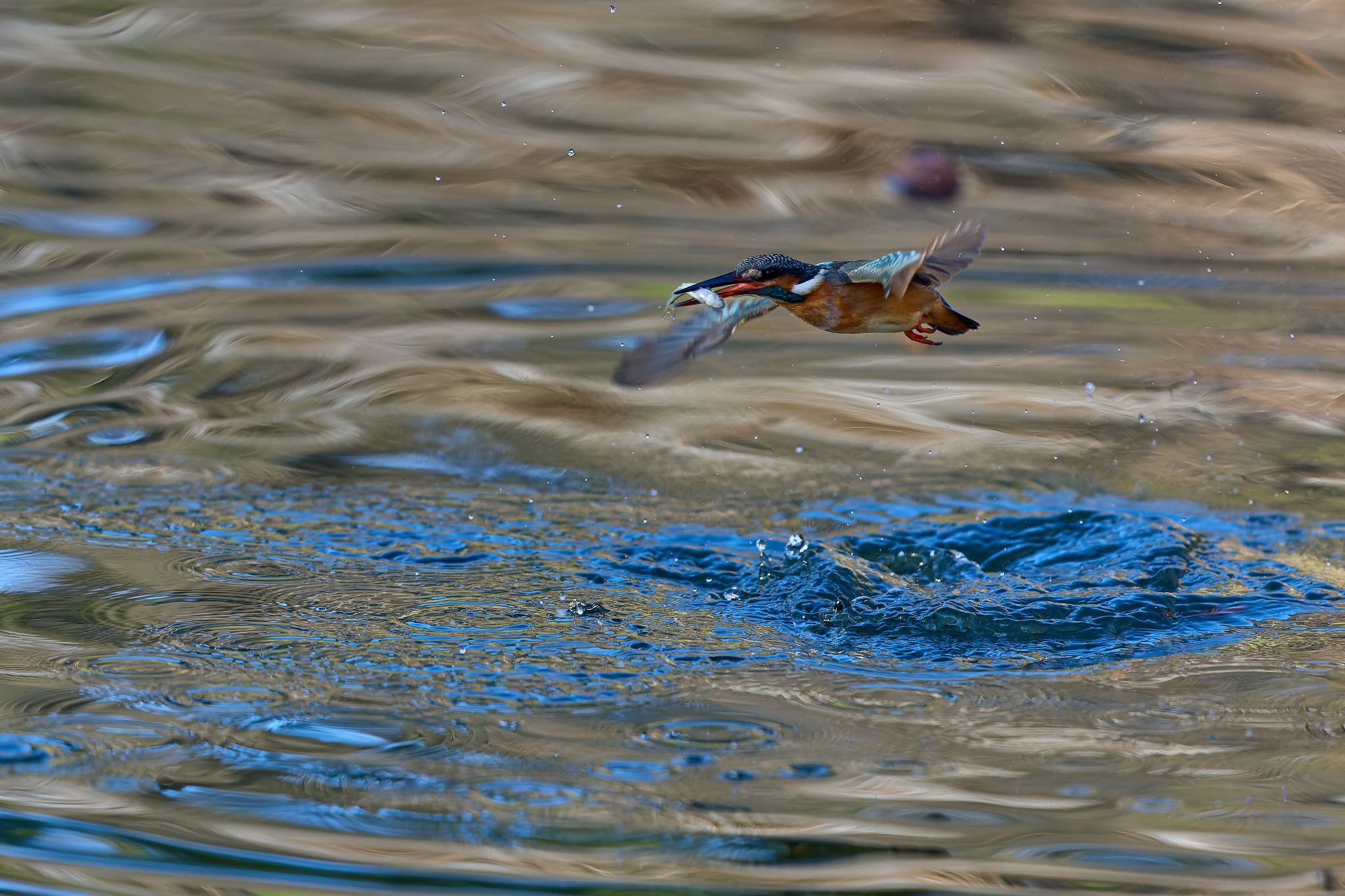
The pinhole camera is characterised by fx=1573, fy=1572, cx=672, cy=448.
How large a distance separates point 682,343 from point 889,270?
0.33 meters

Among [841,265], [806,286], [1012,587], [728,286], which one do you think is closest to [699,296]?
[728,286]

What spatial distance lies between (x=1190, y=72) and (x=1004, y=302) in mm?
786

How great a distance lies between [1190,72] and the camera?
13.8 ft

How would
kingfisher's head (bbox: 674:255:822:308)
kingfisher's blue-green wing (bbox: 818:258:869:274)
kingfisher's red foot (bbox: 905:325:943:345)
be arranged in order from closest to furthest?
kingfisher's head (bbox: 674:255:822:308) → kingfisher's blue-green wing (bbox: 818:258:869:274) → kingfisher's red foot (bbox: 905:325:943:345)

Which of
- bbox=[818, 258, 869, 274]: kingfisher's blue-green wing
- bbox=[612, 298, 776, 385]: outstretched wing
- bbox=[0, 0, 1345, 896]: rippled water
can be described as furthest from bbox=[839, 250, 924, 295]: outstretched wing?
bbox=[0, 0, 1345, 896]: rippled water

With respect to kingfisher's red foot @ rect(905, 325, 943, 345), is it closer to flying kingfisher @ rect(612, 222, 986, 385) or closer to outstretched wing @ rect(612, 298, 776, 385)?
flying kingfisher @ rect(612, 222, 986, 385)

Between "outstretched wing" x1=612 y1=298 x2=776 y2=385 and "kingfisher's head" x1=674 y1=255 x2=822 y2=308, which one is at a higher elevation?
"kingfisher's head" x1=674 y1=255 x2=822 y2=308

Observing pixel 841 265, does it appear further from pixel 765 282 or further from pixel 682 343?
pixel 682 343

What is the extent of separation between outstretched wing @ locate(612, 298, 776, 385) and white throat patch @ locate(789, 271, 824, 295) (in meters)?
0.07

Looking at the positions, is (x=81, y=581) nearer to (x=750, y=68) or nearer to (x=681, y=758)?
(x=681, y=758)

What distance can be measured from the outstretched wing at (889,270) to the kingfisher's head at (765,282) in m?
0.07

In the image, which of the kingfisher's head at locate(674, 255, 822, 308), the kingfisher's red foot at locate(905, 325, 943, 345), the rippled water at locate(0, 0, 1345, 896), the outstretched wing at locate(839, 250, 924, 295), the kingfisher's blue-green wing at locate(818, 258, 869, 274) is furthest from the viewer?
the rippled water at locate(0, 0, 1345, 896)

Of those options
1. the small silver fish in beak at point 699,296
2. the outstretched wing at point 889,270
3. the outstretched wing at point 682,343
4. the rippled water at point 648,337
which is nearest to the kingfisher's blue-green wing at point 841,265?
the outstretched wing at point 889,270

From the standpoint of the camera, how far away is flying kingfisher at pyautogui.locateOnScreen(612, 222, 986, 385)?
93.0 inches
